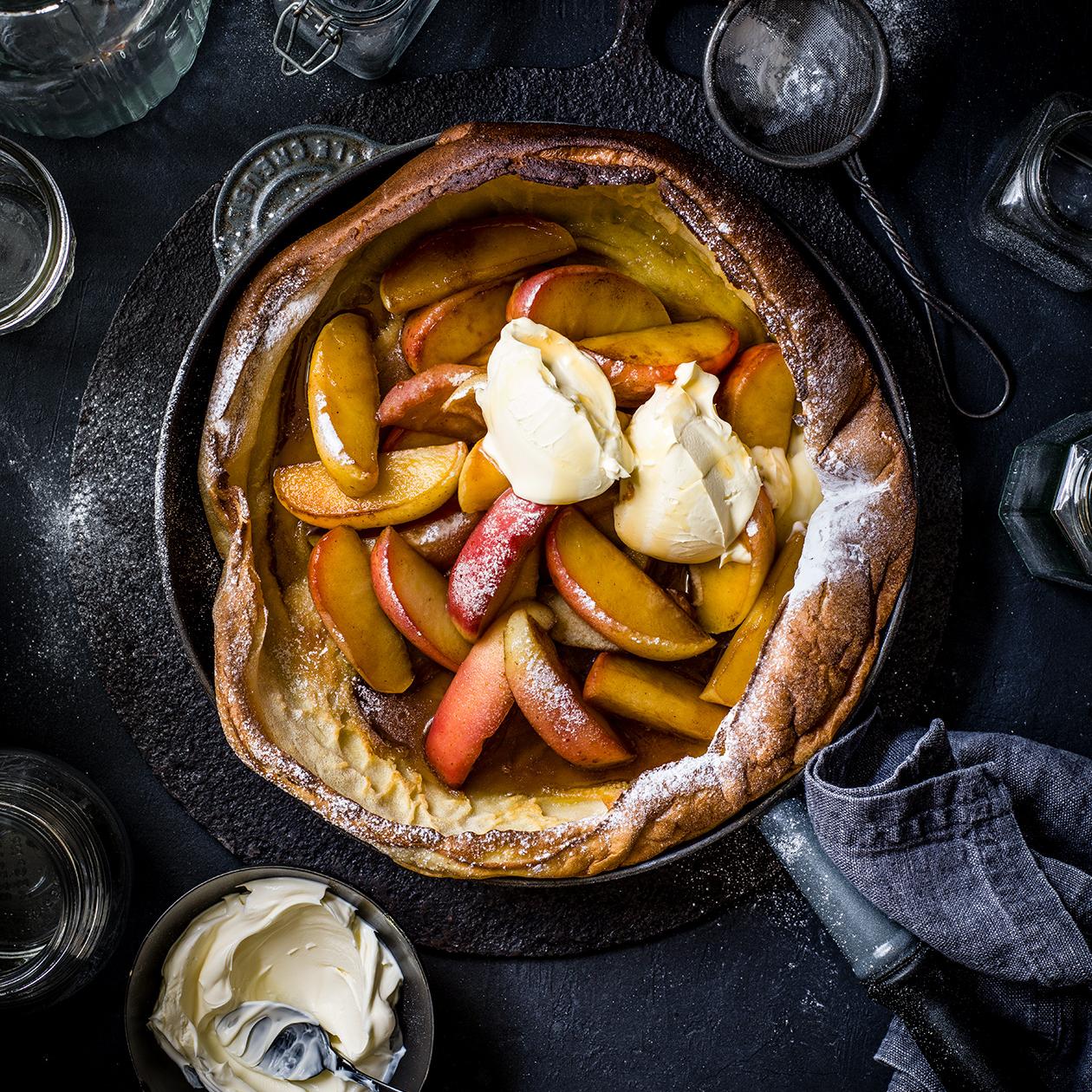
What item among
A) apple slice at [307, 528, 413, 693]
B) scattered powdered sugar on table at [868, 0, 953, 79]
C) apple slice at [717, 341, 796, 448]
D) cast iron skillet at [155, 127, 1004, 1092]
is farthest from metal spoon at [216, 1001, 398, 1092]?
scattered powdered sugar on table at [868, 0, 953, 79]

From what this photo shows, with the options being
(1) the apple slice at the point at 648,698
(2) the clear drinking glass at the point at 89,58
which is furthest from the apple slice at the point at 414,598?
(2) the clear drinking glass at the point at 89,58

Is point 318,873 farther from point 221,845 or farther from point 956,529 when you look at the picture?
point 956,529

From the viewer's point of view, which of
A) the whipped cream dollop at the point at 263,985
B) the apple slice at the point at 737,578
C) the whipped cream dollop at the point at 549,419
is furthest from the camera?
the whipped cream dollop at the point at 263,985

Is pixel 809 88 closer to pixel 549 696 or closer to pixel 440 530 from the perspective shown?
pixel 440 530

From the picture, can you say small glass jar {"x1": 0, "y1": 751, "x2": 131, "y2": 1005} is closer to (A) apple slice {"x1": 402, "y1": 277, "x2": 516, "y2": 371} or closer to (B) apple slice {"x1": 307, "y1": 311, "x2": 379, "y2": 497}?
(B) apple slice {"x1": 307, "y1": 311, "x2": 379, "y2": 497}

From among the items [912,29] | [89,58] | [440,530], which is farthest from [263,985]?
[912,29]

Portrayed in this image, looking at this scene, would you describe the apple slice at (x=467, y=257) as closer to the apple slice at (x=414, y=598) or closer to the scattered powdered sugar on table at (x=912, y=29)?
the apple slice at (x=414, y=598)
